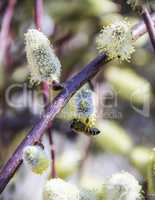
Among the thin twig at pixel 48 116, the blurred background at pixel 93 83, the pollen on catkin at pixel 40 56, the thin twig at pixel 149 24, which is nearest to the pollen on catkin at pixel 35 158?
the thin twig at pixel 48 116

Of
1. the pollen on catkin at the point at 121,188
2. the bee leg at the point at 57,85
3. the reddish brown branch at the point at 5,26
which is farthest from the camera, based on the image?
the reddish brown branch at the point at 5,26

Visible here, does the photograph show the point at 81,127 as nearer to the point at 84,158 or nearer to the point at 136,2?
the point at 136,2

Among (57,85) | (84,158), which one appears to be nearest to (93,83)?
(84,158)

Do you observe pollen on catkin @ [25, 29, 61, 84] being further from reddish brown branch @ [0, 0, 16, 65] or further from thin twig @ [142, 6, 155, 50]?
reddish brown branch @ [0, 0, 16, 65]

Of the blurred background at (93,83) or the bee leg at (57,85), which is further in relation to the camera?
the blurred background at (93,83)

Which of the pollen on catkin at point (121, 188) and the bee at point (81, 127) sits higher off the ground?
the bee at point (81, 127)

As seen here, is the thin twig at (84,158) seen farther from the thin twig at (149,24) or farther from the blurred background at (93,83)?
Result: the thin twig at (149,24)
